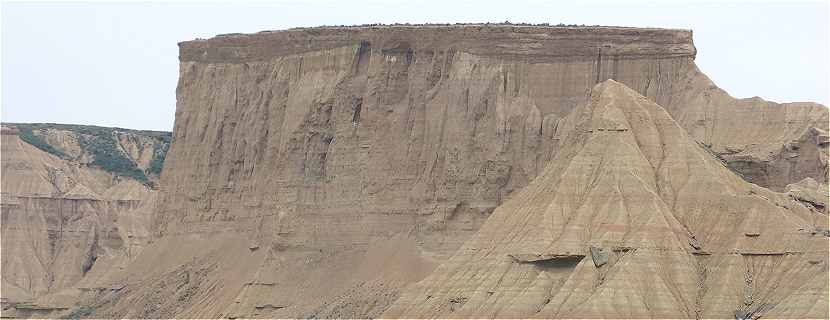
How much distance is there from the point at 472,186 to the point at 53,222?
54.4 metres

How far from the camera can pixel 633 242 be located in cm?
10719

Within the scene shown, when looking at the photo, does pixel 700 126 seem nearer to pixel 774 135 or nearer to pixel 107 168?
pixel 774 135

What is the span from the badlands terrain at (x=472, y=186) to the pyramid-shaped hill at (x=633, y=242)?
0.10 meters

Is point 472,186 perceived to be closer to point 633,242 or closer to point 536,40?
point 536,40

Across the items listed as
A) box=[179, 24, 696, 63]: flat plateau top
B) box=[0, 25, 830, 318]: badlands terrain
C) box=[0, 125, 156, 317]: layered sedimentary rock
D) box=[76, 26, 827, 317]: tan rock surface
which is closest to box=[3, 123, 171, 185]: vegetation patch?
box=[0, 125, 156, 317]: layered sedimentary rock

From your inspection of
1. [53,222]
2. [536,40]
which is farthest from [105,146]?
[536,40]

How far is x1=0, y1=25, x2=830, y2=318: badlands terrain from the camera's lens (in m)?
107

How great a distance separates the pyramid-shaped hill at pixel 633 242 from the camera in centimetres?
10481

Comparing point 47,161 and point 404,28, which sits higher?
point 404,28

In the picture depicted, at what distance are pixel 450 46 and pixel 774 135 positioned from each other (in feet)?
49.8

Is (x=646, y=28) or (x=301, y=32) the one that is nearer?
(x=646, y=28)

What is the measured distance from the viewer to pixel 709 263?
10738 centimetres

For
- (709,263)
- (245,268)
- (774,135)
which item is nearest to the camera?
(709,263)

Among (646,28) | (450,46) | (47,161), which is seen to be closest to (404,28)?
(450,46)
